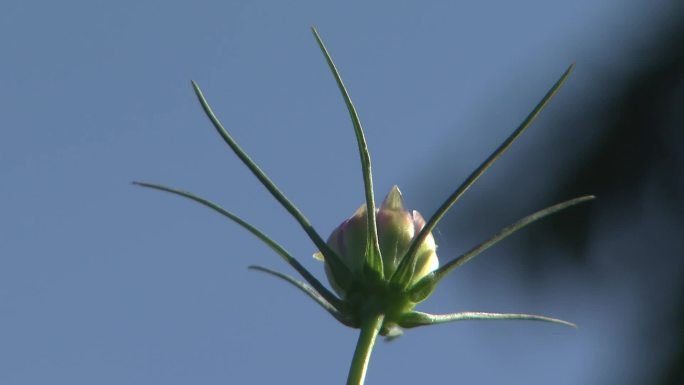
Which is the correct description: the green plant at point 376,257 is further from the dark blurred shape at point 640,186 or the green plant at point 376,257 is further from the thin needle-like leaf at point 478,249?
the dark blurred shape at point 640,186

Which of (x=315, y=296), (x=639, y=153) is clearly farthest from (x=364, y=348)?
(x=639, y=153)

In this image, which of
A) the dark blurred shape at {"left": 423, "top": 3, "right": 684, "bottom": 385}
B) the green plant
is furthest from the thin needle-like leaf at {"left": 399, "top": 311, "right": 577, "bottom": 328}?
the dark blurred shape at {"left": 423, "top": 3, "right": 684, "bottom": 385}

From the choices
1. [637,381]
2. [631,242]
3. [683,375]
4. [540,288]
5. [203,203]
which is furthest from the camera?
[631,242]

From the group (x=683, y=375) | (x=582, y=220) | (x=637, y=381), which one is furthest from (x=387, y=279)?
(x=582, y=220)

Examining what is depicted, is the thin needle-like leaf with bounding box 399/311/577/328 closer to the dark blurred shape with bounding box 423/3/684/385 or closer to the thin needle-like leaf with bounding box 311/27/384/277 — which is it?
the thin needle-like leaf with bounding box 311/27/384/277

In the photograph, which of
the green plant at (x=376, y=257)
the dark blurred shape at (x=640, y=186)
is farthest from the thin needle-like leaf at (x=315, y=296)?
the dark blurred shape at (x=640, y=186)

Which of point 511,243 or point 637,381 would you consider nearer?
point 637,381

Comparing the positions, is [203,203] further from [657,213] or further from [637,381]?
[657,213]
